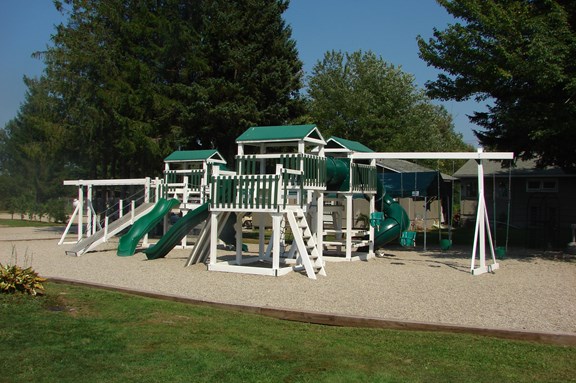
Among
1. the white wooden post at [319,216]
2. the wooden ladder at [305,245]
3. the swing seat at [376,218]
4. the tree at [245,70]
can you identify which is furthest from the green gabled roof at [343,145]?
the tree at [245,70]

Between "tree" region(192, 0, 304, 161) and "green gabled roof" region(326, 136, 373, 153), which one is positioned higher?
"tree" region(192, 0, 304, 161)

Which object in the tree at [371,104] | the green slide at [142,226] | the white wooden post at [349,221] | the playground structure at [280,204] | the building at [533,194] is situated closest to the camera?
the playground structure at [280,204]

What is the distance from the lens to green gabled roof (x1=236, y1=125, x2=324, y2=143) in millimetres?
14578

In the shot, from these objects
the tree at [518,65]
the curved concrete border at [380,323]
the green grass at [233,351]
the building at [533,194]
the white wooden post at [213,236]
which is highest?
the tree at [518,65]

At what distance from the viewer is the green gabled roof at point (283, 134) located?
1458 centimetres

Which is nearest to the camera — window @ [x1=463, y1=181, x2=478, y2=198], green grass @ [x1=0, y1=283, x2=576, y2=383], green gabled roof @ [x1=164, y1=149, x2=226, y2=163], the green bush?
green grass @ [x1=0, y1=283, x2=576, y2=383]

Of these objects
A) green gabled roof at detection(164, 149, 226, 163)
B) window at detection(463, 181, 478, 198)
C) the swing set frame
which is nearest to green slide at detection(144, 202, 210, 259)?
green gabled roof at detection(164, 149, 226, 163)

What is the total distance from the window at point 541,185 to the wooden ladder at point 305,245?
20827 millimetres

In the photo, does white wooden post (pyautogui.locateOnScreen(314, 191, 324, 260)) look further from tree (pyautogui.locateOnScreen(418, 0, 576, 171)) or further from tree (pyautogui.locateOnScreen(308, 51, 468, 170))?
tree (pyautogui.locateOnScreen(308, 51, 468, 170))

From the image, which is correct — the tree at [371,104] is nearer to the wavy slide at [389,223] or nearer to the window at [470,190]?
the window at [470,190]

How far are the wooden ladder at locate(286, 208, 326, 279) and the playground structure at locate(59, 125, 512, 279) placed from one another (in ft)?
0.08

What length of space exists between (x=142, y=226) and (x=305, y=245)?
6.63 meters

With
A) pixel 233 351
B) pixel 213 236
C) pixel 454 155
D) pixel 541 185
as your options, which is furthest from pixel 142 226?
pixel 541 185

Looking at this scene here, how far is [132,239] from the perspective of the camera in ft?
60.2
